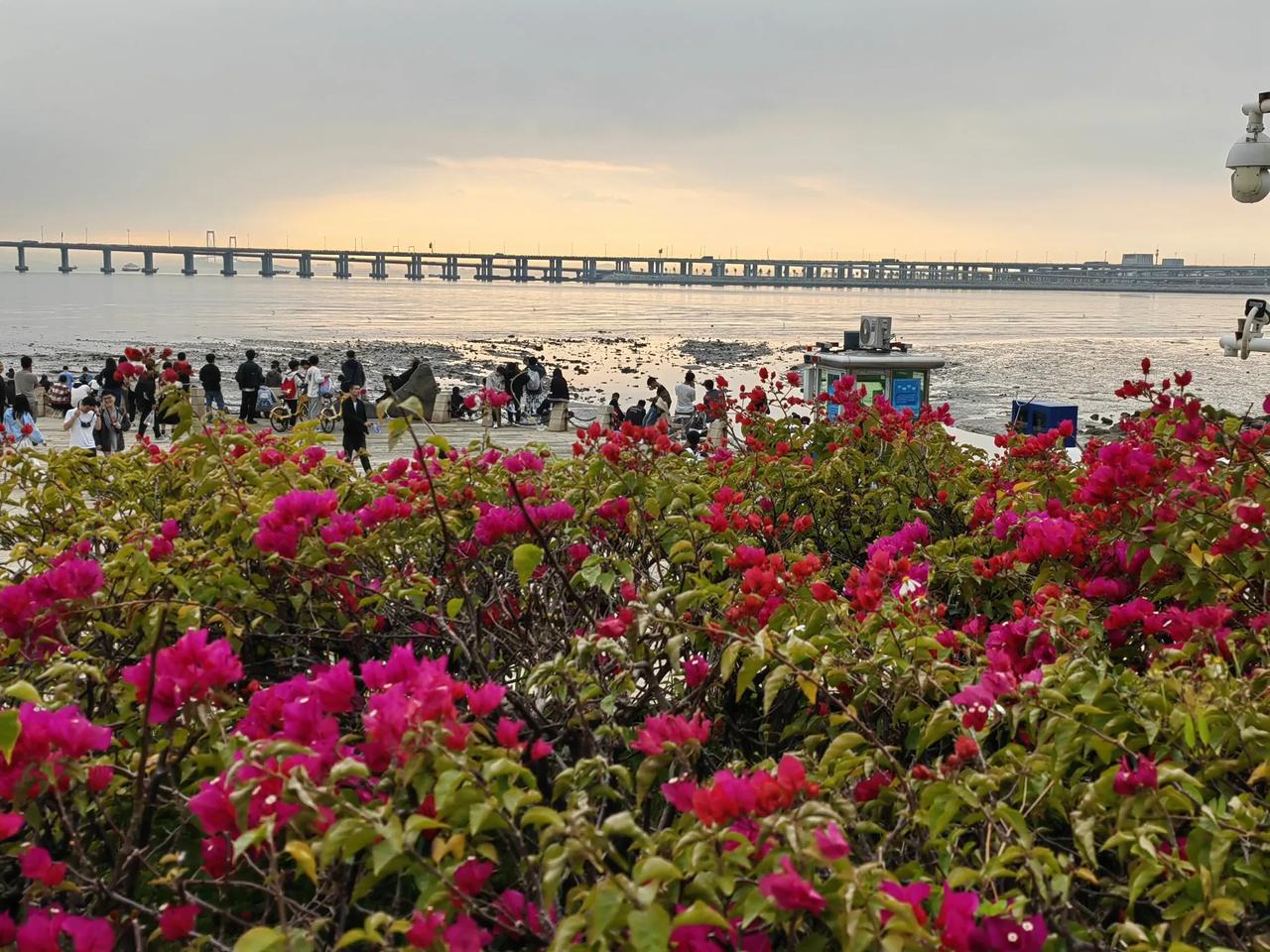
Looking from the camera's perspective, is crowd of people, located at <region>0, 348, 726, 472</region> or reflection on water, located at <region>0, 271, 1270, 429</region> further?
reflection on water, located at <region>0, 271, 1270, 429</region>

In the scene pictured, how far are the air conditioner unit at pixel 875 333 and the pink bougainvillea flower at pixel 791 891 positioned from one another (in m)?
13.4

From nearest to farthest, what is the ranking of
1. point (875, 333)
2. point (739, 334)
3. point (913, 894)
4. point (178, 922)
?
1. point (913, 894)
2. point (178, 922)
3. point (875, 333)
4. point (739, 334)

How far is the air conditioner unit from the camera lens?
14.5 metres

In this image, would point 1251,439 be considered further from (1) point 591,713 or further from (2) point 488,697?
(2) point 488,697

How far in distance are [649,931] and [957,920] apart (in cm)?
42

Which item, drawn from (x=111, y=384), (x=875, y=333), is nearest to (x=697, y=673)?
(x=875, y=333)

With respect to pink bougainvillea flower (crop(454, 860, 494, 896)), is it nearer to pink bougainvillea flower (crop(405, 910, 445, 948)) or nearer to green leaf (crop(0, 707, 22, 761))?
pink bougainvillea flower (crop(405, 910, 445, 948))

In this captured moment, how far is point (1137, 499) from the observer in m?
3.01

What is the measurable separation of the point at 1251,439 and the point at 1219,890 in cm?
202

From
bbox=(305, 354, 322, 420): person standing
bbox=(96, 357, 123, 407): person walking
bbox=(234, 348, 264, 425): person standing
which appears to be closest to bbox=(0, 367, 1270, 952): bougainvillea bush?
bbox=(96, 357, 123, 407): person walking

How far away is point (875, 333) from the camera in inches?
570

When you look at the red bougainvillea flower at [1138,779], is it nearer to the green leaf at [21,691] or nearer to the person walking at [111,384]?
the green leaf at [21,691]

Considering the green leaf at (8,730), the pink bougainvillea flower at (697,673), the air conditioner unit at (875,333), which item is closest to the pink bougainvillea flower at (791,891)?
the pink bougainvillea flower at (697,673)

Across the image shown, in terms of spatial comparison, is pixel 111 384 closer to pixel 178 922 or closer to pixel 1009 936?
pixel 178 922
